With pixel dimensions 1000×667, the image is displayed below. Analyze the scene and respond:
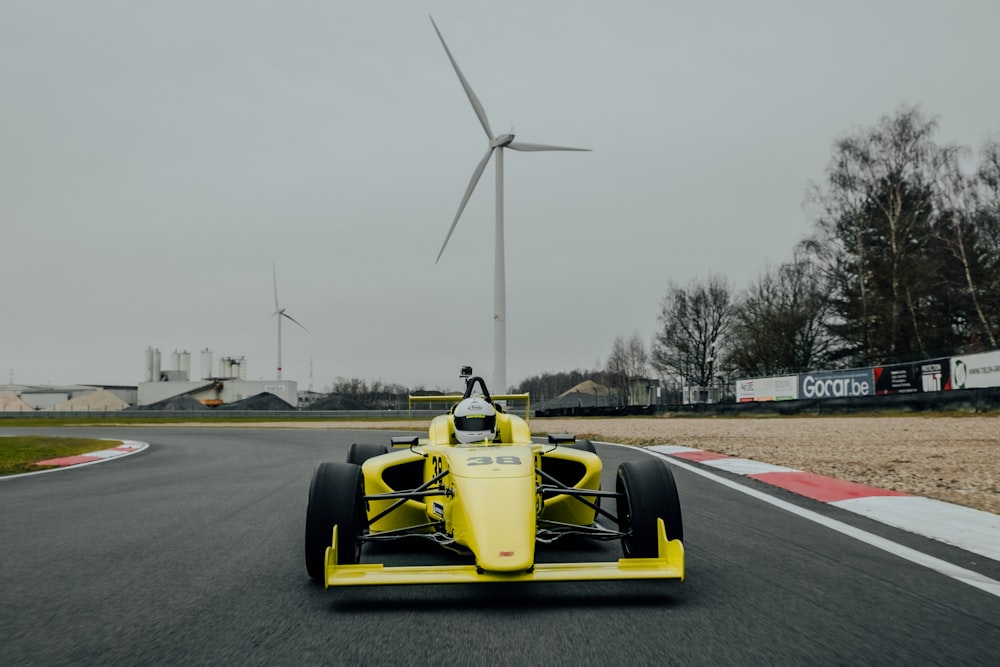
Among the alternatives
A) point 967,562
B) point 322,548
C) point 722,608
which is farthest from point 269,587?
point 967,562

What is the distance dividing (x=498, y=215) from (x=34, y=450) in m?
15.1

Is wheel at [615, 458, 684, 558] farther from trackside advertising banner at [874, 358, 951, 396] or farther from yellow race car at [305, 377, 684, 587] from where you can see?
trackside advertising banner at [874, 358, 951, 396]

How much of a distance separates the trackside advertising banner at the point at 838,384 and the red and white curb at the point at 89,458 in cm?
2425

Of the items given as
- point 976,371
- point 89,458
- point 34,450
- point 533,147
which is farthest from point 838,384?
point 34,450

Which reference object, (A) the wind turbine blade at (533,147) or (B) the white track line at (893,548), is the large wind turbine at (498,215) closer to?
(A) the wind turbine blade at (533,147)

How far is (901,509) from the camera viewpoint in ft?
23.4

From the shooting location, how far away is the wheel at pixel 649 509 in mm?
4500

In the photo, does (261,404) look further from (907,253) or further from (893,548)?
(893,548)

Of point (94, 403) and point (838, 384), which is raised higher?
point (838, 384)

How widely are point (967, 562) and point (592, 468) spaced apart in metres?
2.41

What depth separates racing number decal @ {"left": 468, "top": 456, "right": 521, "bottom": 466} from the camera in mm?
4641

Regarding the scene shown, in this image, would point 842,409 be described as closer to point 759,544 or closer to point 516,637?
point 759,544

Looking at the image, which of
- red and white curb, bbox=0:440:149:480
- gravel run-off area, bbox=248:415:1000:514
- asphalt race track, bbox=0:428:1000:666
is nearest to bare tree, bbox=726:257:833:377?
gravel run-off area, bbox=248:415:1000:514

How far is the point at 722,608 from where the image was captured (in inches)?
150
